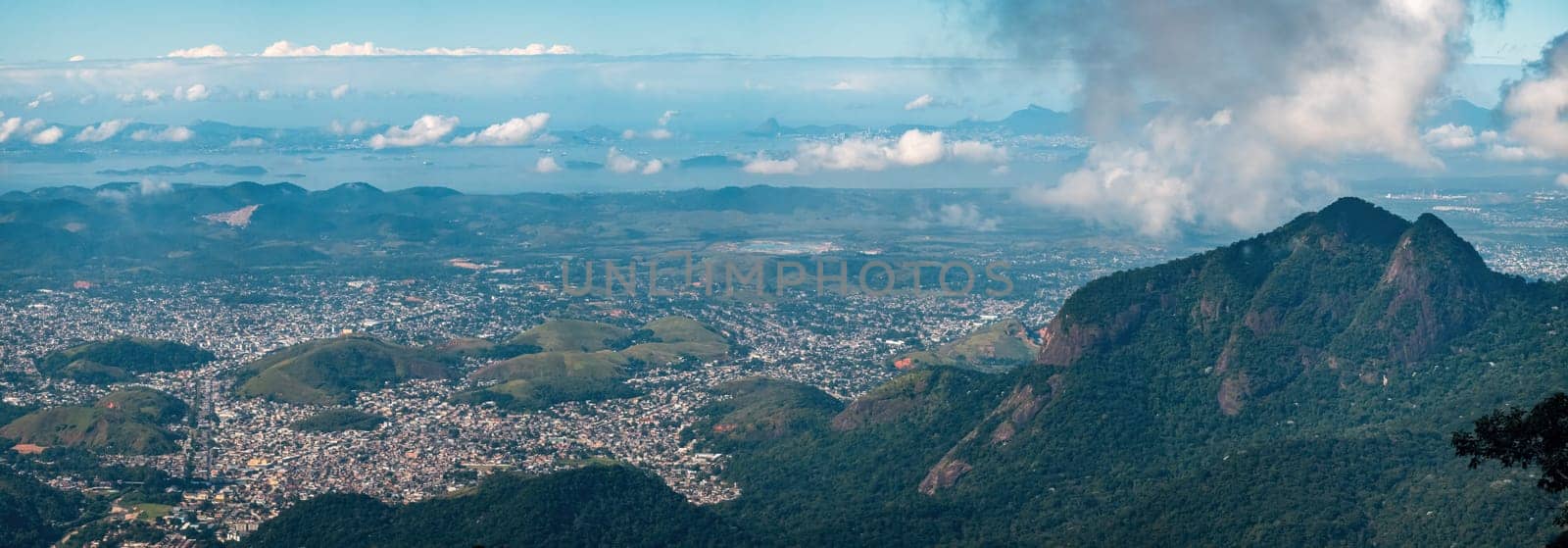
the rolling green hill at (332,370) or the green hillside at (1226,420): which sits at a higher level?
the green hillside at (1226,420)

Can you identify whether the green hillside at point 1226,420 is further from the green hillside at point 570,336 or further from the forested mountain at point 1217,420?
the green hillside at point 570,336

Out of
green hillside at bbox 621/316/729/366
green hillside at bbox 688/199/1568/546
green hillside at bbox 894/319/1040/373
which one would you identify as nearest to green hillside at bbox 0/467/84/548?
green hillside at bbox 688/199/1568/546

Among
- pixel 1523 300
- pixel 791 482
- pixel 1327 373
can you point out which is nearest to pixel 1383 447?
pixel 1327 373

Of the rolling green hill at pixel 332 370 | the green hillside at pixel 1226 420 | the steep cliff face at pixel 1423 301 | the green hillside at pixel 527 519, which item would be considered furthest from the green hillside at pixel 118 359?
the steep cliff face at pixel 1423 301

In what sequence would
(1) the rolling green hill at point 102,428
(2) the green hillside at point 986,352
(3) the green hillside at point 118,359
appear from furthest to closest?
(2) the green hillside at point 986,352
(3) the green hillside at point 118,359
(1) the rolling green hill at point 102,428

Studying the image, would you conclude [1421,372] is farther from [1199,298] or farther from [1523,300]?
[1199,298]

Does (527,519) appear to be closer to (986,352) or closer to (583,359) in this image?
(583,359)

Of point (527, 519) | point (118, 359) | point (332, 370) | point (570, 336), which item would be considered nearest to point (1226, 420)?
point (527, 519)
